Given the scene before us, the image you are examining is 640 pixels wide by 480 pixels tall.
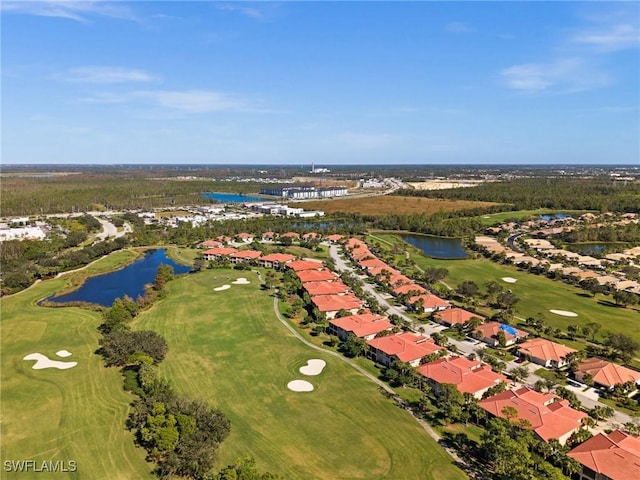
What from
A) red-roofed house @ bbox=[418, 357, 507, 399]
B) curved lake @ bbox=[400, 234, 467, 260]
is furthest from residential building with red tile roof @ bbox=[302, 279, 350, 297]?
curved lake @ bbox=[400, 234, 467, 260]

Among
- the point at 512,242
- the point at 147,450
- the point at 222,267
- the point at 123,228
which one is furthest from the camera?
the point at 123,228

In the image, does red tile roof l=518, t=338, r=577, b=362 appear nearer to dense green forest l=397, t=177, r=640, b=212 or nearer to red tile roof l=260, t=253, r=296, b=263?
red tile roof l=260, t=253, r=296, b=263

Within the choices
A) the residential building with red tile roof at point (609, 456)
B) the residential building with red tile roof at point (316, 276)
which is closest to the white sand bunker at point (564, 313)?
the residential building with red tile roof at point (609, 456)

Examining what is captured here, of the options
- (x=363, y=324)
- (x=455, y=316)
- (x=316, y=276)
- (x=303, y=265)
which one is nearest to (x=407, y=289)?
(x=455, y=316)

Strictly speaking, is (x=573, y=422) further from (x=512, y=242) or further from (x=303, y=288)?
(x=512, y=242)

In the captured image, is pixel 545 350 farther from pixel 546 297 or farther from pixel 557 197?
pixel 557 197

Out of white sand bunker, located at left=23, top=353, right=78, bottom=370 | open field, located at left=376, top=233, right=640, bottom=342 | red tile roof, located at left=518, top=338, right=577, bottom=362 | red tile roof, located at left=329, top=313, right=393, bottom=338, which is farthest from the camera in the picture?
open field, located at left=376, top=233, right=640, bottom=342

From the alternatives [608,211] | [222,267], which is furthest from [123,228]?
[608,211]
